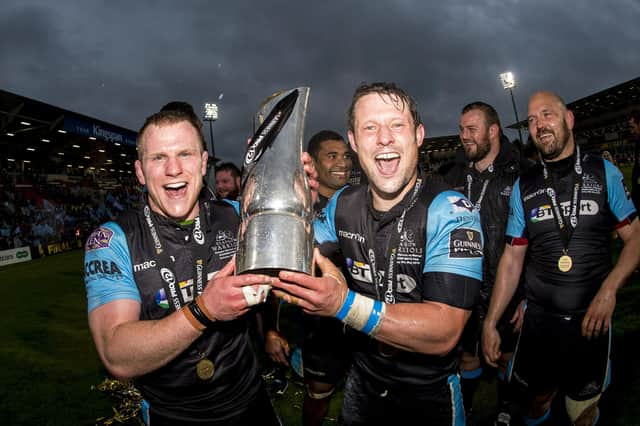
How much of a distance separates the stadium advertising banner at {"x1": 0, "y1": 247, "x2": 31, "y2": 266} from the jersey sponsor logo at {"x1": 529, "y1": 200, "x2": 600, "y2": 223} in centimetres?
1859

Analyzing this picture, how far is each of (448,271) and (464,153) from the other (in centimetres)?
316

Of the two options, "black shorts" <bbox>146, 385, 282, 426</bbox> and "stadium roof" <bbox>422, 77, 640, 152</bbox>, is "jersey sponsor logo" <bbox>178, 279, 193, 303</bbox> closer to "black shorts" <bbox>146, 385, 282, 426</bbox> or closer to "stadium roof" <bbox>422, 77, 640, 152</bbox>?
"black shorts" <bbox>146, 385, 282, 426</bbox>

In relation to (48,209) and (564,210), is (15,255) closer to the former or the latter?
(48,209)

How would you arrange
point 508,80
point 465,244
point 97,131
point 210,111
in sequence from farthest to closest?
point 210,111 < point 508,80 < point 97,131 < point 465,244

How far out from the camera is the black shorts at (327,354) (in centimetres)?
318

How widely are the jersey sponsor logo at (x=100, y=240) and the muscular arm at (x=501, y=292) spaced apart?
2939mm

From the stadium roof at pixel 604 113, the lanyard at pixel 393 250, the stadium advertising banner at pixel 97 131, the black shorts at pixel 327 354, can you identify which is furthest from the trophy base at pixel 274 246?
the stadium roof at pixel 604 113

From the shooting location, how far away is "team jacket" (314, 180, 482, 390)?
1.85 m

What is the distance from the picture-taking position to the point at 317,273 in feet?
6.32

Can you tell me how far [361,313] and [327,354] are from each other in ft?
6.08

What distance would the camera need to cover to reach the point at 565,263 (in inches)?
120

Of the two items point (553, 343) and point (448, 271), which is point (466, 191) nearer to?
point (553, 343)

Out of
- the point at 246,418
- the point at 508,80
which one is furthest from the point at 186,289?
the point at 508,80

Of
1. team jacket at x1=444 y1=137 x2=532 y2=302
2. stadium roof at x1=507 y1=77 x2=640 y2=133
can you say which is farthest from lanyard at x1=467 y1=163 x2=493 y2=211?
Result: stadium roof at x1=507 y1=77 x2=640 y2=133
